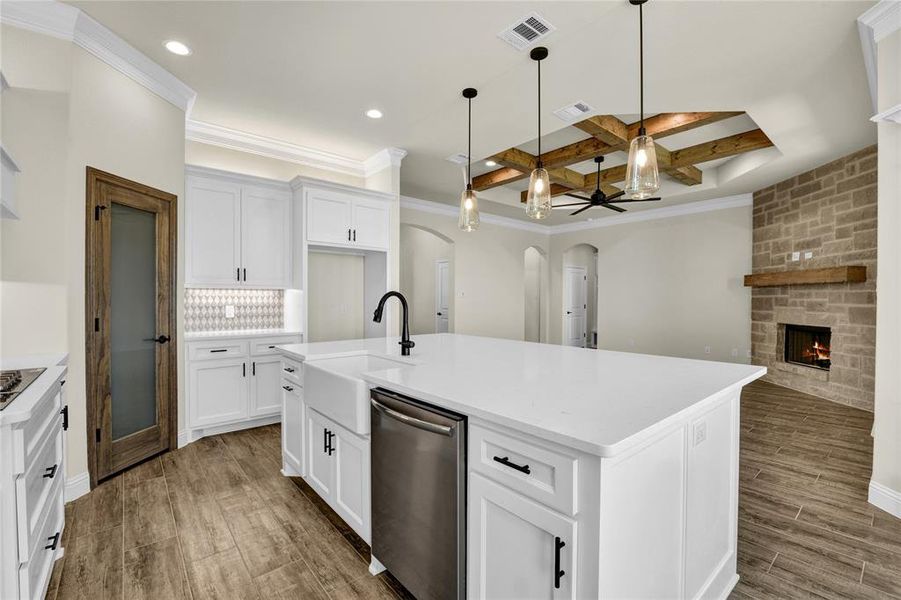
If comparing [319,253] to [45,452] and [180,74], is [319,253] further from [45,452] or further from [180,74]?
[45,452]

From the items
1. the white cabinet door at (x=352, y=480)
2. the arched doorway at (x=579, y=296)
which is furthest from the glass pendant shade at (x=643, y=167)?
the arched doorway at (x=579, y=296)

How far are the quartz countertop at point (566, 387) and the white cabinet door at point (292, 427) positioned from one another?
27 centimetres

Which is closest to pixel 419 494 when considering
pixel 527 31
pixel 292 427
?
pixel 292 427

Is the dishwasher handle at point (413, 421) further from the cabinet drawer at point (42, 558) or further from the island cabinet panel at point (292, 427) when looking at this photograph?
the cabinet drawer at point (42, 558)

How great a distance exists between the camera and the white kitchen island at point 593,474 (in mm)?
1048

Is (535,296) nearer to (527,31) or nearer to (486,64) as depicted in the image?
(486,64)

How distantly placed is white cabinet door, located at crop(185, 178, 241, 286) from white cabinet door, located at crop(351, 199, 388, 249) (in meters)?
1.12

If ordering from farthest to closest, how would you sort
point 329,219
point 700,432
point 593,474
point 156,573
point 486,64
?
point 329,219
point 486,64
point 156,573
point 700,432
point 593,474

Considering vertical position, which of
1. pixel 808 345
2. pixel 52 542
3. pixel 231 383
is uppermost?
pixel 808 345

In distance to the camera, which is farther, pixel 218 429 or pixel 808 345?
pixel 808 345

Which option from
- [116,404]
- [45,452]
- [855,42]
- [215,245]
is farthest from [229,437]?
[855,42]

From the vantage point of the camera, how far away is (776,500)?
2.51 metres

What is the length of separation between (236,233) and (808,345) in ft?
22.4

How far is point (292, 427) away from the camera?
8.72 feet
